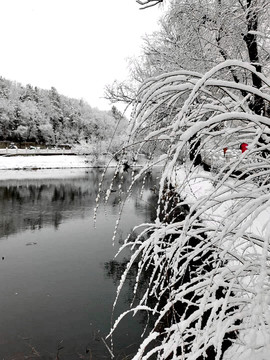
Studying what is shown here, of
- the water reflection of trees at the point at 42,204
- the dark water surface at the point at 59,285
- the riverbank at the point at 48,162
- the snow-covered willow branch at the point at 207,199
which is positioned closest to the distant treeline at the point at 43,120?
the riverbank at the point at 48,162

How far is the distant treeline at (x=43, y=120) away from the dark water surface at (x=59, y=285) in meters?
38.9

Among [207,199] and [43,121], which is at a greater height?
[43,121]

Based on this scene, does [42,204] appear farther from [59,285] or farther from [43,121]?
[43,121]

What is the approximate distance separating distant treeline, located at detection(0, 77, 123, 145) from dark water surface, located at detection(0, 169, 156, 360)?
38932 mm

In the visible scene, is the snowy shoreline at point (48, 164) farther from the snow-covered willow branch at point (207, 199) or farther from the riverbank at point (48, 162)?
the snow-covered willow branch at point (207, 199)

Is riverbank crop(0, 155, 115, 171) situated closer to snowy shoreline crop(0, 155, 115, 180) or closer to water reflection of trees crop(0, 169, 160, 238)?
snowy shoreline crop(0, 155, 115, 180)

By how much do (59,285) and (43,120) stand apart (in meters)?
58.0

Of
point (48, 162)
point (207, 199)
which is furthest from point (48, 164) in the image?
point (207, 199)

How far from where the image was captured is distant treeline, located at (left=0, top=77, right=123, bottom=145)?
184ft

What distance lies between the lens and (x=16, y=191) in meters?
19.6

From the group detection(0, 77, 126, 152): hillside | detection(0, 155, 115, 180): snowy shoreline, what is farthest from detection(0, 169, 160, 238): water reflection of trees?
detection(0, 77, 126, 152): hillside

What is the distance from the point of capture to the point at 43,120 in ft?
202

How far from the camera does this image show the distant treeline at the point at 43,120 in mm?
55969

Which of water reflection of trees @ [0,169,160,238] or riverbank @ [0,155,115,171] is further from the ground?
riverbank @ [0,155,115,171]
